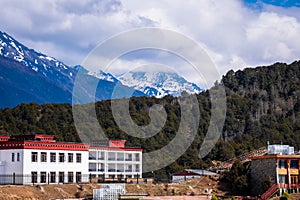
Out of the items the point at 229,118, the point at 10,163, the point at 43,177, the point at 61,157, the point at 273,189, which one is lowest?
the point at 273,189

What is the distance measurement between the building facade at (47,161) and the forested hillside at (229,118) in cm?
1670

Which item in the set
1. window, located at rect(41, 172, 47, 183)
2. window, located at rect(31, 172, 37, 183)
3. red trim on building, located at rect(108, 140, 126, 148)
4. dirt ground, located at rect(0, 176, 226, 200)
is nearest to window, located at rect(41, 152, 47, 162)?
window, located at rect(41, 172, 47, 183)

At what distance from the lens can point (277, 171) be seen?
49.8 metres

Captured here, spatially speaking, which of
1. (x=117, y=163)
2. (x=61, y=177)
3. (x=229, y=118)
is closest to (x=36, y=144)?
(x=61, y=177)

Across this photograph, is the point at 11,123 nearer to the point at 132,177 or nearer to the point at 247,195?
the point at 132,177

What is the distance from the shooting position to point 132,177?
2425 inches

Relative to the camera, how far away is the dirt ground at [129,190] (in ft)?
139

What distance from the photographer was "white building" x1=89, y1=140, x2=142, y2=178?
57906 millimetres

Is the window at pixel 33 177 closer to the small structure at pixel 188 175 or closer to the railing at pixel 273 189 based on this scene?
the small structure at pixel 188 175

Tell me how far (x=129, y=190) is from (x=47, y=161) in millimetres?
8074

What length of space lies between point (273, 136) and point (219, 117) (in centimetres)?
1808

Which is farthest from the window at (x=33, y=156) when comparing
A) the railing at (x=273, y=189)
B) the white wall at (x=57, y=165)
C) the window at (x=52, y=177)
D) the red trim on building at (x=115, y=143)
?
the railing at (x=273, y=189)

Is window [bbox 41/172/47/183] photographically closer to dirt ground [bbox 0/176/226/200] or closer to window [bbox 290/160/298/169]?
dirt ground [bbox 0/176/226/200]

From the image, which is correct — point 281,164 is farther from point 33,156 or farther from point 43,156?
point 33,156
